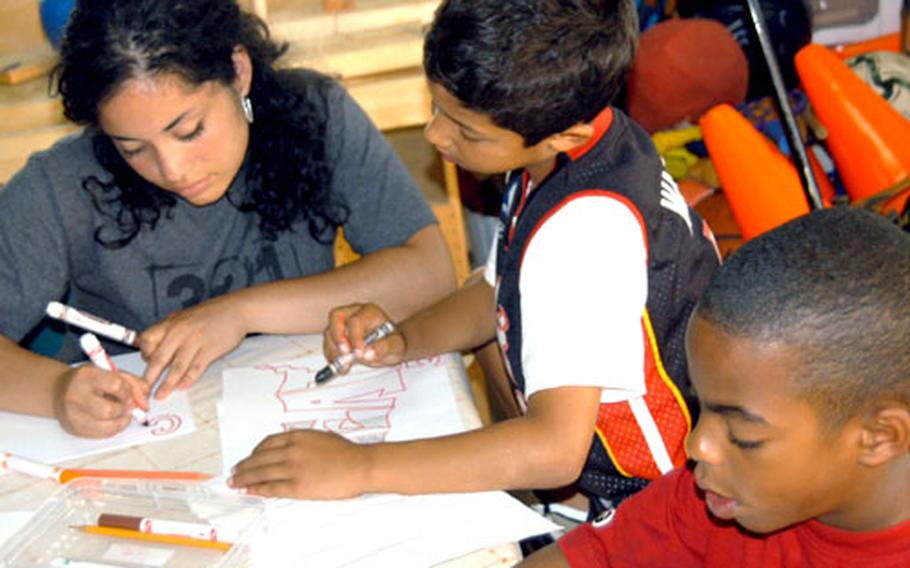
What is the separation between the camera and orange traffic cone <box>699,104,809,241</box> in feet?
7.63

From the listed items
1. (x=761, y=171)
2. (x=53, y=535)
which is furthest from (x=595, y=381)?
(x=761, y=171)

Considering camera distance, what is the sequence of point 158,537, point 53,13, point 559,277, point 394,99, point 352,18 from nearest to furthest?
point 158,537 → point 559,277 → point 53,13 → point 394,99 → point 352,18

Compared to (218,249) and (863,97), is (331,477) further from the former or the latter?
(863,97)

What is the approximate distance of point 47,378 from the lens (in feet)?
4.56

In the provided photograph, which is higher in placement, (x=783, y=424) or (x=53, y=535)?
(x=783, y=424)

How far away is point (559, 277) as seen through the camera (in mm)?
1212

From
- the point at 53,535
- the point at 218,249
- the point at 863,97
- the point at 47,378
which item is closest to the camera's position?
the point at 53,535

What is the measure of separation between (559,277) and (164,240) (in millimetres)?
677

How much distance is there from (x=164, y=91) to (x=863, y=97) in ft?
5.02

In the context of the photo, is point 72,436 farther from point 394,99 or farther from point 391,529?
point 394,99

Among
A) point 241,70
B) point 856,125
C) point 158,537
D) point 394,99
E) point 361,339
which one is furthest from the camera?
point 394,99

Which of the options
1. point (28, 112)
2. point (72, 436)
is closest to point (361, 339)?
point (72, 436)

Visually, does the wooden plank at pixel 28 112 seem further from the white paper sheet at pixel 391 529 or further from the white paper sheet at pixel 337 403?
the white paper sheet at pixel 391 529

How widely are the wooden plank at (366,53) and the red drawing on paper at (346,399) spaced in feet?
4.03
